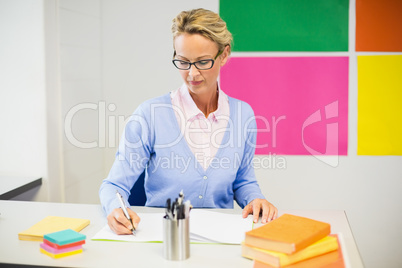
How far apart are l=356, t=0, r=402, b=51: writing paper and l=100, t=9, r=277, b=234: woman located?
1.37 meters

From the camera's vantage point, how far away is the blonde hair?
1.93m

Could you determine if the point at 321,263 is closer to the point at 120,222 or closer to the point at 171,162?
the point at 120,222

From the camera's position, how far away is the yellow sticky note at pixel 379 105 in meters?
3.19

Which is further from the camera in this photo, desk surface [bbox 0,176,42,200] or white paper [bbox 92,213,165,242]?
desk surface [bbox 0,176,42,200]

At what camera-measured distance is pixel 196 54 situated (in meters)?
1.92

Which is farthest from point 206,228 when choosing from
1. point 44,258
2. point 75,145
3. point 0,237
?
point 75,145

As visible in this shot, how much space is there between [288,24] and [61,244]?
91.2 inches

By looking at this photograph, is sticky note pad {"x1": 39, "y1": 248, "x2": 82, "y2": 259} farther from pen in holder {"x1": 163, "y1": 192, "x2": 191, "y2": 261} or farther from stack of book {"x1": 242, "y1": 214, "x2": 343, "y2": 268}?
stack of book {"x1": 242, "y1": 214, "x2": 343, "y2": 268}

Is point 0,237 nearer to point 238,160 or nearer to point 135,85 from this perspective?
point 238,160

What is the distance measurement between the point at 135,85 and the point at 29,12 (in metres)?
0.94

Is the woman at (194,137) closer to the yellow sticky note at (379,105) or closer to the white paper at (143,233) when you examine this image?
the white paper at (143,233)

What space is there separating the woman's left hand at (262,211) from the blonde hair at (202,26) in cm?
67

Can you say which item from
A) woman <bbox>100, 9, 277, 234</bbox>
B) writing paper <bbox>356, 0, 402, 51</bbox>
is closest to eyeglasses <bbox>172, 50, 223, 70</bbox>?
woman <bbox>100, 9, 277, 234</bbox>

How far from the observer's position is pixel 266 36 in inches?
127
